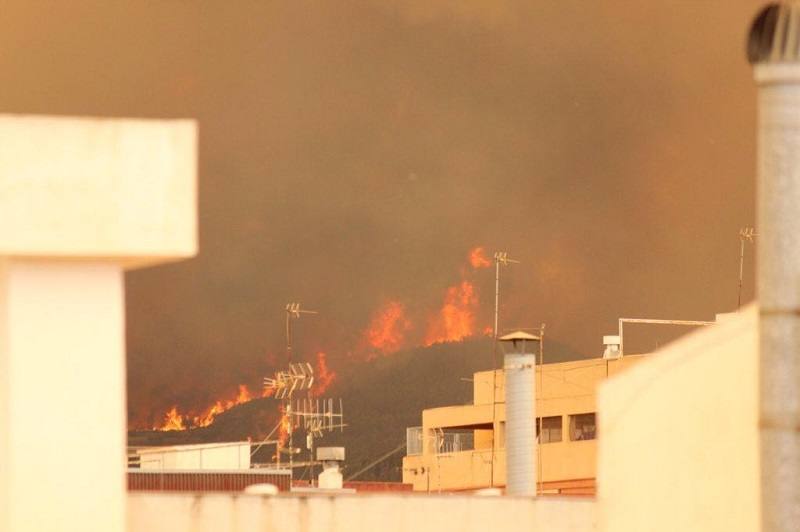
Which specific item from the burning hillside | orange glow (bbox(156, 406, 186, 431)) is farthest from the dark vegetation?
orange glow (bbox(156, 406, 186, 431))

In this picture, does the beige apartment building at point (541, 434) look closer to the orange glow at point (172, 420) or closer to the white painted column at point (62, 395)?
the orange glow at point (172, 420)

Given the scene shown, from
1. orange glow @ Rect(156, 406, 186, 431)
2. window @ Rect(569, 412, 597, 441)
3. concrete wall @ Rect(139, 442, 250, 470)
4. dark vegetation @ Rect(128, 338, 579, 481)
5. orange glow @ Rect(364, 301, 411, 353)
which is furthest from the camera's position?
dark vegetation @ Rect(128, 338, 579, 481)

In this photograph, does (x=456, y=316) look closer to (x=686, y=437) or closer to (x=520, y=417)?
(x=520, y=417)

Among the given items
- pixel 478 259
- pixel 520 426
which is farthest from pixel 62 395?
pixel 478 259

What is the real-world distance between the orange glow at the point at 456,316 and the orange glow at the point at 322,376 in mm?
4525

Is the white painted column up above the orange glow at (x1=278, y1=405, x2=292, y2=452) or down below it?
above

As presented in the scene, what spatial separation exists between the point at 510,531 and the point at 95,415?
545 cm

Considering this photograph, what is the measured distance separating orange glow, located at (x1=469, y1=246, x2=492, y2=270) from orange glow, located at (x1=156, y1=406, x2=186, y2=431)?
43.9ft

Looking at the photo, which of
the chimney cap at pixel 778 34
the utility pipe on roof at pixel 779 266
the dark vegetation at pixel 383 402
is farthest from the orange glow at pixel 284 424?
the chimney cap at pixel 778 34

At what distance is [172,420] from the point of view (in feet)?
240

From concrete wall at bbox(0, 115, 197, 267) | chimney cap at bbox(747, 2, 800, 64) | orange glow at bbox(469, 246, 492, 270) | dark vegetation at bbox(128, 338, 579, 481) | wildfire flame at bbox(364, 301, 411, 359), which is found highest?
orange glow at bbox(469, 246, 492, 270)

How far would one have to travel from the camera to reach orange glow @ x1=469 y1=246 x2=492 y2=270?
248 feet

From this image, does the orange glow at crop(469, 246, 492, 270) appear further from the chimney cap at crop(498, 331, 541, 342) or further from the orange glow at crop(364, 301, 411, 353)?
the chimney cap at crop(498, 331, 541, 342)

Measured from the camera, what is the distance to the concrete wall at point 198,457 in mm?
31202
